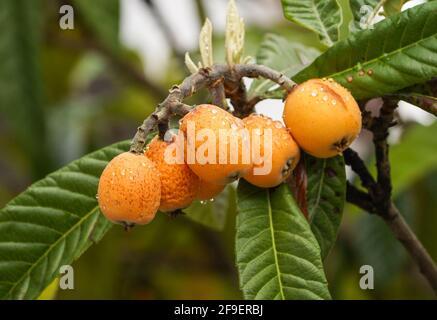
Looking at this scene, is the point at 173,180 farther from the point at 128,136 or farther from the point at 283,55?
the point at 128,136

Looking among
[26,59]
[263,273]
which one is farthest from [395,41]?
[26,59]

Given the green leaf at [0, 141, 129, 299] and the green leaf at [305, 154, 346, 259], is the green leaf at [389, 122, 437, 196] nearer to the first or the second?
the green leaf at [305, 154, 346, 259]

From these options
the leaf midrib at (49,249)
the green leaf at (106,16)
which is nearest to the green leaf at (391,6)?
the leaf midrib at (49,249)

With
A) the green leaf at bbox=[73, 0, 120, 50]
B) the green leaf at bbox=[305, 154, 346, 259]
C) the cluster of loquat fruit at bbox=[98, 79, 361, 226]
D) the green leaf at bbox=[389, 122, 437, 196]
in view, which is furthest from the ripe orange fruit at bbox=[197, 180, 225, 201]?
the green leaf at bbox=[389, 122, 437, 196]

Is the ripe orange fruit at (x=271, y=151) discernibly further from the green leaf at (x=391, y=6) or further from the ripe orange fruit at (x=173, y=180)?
the green leaf at (x=391, y=6)
